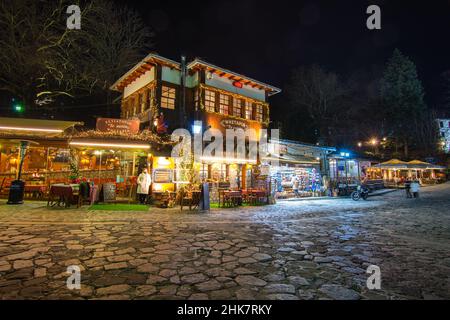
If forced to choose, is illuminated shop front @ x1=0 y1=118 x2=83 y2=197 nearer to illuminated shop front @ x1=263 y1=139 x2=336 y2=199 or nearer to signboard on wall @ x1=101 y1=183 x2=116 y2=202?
signboard on wall @ x1=101 y1=183 x2=116 y2=202

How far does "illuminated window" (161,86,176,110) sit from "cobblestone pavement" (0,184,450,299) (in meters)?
10.3

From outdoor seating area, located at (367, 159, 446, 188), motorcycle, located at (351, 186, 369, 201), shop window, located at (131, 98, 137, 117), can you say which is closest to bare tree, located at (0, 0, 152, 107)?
shop window, located at (131, 98, 137, 117)

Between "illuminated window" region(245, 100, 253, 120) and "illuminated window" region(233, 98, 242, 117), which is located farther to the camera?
"illuminated window" region(245, 100, 253, 120)

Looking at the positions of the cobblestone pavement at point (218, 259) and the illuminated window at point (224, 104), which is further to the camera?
the illuminated window at point (224, 104)

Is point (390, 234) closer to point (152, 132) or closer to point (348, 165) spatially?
point (152, 132)

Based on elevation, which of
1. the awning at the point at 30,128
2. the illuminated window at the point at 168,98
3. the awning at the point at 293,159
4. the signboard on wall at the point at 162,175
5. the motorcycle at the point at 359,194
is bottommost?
the motorcycle at the point at 359,194

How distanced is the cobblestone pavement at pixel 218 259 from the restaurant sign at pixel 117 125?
7570 mm

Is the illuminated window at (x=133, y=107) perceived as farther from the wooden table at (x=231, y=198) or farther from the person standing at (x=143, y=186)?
the wooden table at (x=231, y=198)

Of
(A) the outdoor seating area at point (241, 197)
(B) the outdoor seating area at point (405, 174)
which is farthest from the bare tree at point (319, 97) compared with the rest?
(A) the outdoor seating area at point (241, 197)

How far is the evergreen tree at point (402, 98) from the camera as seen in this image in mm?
41344

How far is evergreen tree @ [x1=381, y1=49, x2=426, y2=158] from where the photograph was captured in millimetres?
41344
